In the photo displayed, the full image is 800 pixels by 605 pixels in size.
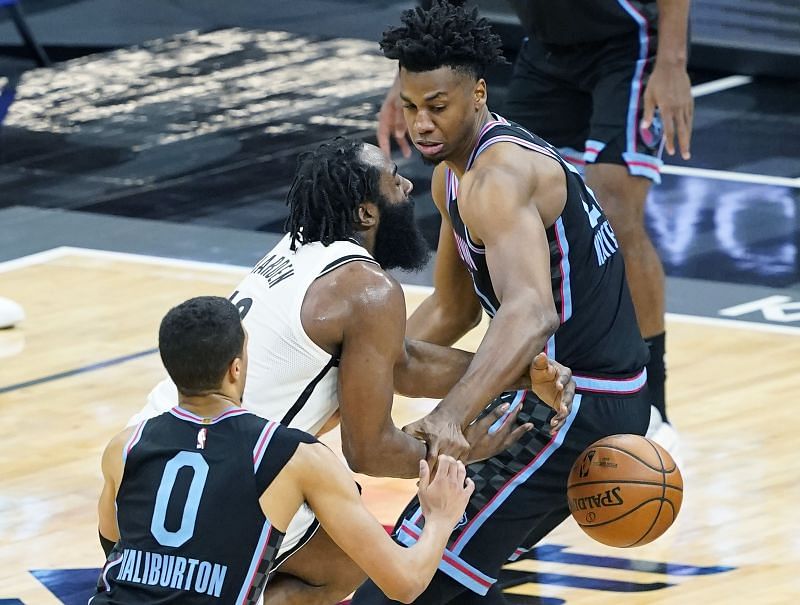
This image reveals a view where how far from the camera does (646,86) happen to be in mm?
6262

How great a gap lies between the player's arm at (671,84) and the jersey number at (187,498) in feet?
9.84

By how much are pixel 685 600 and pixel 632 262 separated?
1611mm

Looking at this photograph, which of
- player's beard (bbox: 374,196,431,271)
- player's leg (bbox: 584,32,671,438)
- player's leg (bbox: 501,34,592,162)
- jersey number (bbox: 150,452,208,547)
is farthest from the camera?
player's leg (bbox: 501,34,592,162)

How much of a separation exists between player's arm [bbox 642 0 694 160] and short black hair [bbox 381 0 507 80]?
1.70 m

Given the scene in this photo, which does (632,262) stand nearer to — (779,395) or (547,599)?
(779,395)

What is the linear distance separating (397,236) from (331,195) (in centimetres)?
21

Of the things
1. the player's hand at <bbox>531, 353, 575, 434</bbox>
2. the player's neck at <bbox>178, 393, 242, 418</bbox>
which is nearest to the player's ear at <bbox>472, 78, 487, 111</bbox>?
the player's hand at <bbox>531, 353, 575, 434</bbox>

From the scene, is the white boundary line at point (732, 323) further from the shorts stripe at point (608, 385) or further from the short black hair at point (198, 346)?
the short black hair at point (198, 346)

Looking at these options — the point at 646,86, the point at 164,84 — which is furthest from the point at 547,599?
the point at 164,84

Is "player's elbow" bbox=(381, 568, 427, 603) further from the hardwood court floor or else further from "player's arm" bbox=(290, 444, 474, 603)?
the hardwood court floor

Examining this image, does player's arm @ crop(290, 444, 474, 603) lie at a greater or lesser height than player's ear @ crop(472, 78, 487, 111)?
lesser

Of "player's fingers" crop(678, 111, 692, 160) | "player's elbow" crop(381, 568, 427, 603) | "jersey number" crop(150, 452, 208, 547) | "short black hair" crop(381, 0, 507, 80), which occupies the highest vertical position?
"short black hair" crop(381, 0, 507, 80)

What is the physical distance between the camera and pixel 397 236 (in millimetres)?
4590

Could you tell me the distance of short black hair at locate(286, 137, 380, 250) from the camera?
4.47 m
